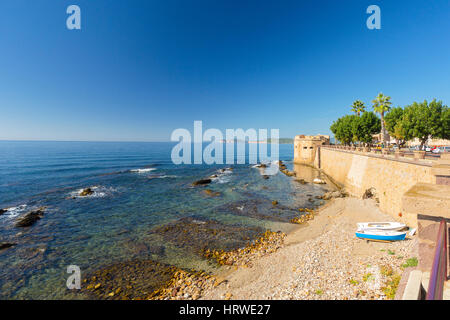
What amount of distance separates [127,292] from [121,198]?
19044 mm

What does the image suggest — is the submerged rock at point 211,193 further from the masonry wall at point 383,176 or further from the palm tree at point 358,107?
the palm tree at point 358,107

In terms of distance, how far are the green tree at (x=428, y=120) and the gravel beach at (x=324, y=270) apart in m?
22.3

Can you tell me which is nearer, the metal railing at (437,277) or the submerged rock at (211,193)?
the metal railing at (437,277)

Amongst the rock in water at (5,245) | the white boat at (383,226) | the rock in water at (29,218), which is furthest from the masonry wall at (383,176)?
the rock in water at (29,218)

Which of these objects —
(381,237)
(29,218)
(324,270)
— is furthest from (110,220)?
(381,237)

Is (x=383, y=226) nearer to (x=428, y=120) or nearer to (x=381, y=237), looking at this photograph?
(x=381, y=237)

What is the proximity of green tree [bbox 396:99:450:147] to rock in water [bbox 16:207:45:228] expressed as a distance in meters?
48.6

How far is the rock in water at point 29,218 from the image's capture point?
58.1ft

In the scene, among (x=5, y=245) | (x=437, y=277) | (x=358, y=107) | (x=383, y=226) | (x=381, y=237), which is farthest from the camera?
(x=358, y=107)

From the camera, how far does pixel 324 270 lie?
960 cm

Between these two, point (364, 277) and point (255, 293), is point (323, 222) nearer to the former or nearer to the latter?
point (364, 277)

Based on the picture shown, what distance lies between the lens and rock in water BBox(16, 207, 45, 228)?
58.1 feet

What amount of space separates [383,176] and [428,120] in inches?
536
